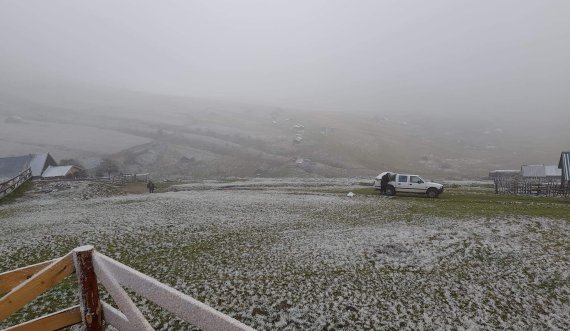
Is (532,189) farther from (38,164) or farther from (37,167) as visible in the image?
(38,164)

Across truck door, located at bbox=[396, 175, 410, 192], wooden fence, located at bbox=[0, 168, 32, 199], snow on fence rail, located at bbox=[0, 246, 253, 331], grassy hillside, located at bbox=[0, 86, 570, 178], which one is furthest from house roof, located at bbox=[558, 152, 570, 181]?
→ wooden fence, located at bbox=[0, 168, 32, 199]

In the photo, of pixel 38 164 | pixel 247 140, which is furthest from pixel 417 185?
pixel 247 140

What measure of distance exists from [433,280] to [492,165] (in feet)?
352

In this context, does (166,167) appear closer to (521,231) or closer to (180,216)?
(180,216)

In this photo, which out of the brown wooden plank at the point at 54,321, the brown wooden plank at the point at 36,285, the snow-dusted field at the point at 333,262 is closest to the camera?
the brown wooden plank at the point at 36,285

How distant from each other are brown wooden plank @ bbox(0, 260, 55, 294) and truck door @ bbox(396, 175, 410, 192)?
34.8m

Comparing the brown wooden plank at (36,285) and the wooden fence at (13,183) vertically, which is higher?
the brown wooden plank at (36,285)

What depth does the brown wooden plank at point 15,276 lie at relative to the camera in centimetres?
467

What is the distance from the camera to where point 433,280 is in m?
13.8

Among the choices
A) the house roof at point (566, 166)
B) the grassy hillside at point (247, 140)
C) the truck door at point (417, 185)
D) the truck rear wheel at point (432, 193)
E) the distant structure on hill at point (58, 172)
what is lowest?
the distant structure on hill at point (58, 172)

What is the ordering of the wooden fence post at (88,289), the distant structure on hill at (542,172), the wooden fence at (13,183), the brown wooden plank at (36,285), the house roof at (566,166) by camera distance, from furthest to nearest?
the distant structure on hill at (542,172) → the house roof at (566,166) → the wooden fence at (13,183) → the wooden fence post at (88,289) → the brown wooden plank at (36,285)

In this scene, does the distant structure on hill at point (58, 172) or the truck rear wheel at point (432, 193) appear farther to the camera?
the distant structure on hill at point (58, 172)

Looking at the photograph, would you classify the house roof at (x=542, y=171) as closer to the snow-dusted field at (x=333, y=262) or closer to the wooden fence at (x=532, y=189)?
the wooden fence at (x=532, y=189)

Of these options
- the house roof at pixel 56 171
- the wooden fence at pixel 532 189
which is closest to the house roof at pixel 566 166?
the wooden fence at pixel 532 189
